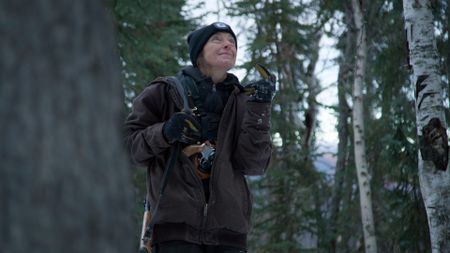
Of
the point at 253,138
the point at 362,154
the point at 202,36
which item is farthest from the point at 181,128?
the point at 362,154

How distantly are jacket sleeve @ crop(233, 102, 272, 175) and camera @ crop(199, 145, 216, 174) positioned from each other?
0.49 feet

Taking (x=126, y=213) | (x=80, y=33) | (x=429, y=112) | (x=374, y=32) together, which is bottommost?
(x=126, y=213)

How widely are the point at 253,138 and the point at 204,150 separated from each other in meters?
0.27

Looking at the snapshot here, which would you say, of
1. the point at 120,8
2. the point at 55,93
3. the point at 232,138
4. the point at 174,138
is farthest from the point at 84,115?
the point at 120,8

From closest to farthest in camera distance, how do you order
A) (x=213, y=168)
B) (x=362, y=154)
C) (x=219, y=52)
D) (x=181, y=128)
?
(x=181, y=128), (x=213, y=168), (x=219, y=52), (x=362, y=154)

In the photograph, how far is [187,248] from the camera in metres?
4.11

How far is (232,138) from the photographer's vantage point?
14.3 feet

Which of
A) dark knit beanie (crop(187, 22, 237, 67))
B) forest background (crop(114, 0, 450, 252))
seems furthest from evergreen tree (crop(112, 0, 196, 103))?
dark knit beanie (crop(187, 22, 237, 67))

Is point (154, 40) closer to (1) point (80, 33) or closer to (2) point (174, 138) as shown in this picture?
(2) point (174, 138)

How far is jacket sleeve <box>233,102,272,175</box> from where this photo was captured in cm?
424

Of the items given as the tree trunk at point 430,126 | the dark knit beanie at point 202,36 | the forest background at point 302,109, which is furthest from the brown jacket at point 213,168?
the forest background at point 302,109

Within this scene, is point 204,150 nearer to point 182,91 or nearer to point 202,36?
point 182,91

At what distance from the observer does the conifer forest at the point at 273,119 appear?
4.79 feet

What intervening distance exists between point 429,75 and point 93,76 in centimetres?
582
